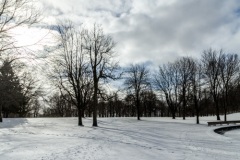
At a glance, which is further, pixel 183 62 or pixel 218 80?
pixel 183 62

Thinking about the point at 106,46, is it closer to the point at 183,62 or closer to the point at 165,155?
the point at 165,155

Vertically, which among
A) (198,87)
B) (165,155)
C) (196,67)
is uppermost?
(196,67)

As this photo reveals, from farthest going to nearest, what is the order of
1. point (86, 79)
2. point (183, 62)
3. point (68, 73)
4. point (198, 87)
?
point (183, 62) < point (198, 87) < point (86, 79) < point (68, 73)

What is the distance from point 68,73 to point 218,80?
3093cm

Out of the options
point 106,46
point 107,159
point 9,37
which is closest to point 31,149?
point 107,159

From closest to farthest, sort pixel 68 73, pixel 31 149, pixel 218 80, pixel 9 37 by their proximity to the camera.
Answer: pixel 31 149 < pixel 9 37 < pixel 68 73 < pixel 218 80

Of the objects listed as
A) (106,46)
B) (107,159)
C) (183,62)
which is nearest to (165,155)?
(107,159)

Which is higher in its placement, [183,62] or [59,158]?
[183,62]

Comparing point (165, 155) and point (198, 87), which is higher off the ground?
point (198, 87)

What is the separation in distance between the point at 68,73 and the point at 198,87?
23.5 m

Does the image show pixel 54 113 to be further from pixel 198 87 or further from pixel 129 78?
pixel 198 87

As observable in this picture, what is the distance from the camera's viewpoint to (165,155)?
13.1 metres

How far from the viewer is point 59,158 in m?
10.6

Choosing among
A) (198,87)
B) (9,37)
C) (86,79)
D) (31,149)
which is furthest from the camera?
(198,87)
